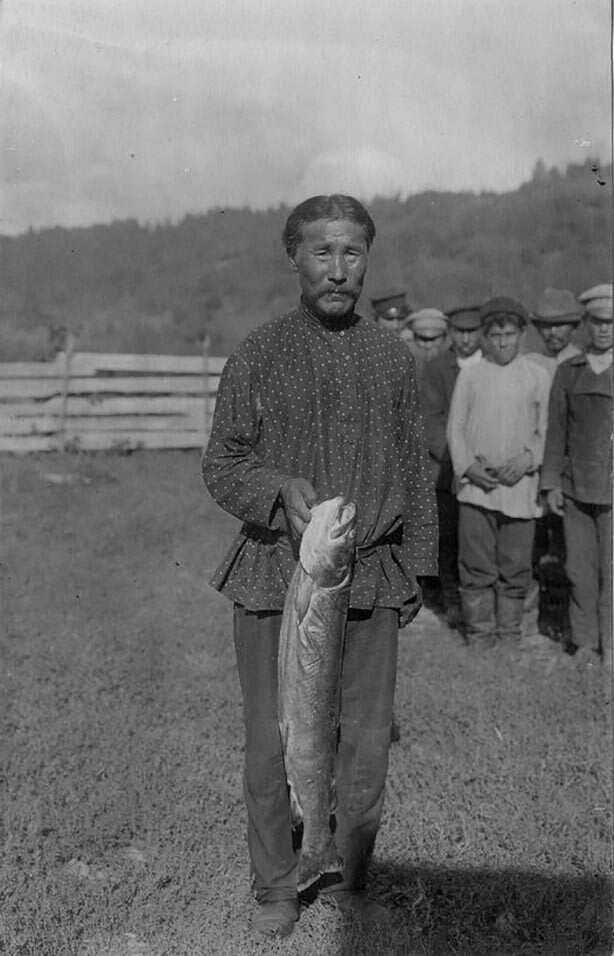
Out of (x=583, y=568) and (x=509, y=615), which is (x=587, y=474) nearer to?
(x=583, y=568)

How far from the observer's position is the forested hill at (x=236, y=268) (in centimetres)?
2064

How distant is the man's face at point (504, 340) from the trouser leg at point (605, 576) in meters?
1.31

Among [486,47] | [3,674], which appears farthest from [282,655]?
[3,674]

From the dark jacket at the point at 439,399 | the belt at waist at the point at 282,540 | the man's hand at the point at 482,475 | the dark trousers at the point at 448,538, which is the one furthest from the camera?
the dark trousers at the point at 448,538

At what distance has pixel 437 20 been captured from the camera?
14.9ft

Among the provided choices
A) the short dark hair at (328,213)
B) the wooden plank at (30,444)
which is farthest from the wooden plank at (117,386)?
the short dark hair at (328,213)

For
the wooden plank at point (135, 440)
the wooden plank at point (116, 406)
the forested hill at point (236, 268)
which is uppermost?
the forested hill at point (236, 268)

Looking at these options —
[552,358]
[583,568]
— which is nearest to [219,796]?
[583,568]

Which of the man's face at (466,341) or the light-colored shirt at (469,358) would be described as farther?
the man's face at (466,341)

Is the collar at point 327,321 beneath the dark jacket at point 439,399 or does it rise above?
above

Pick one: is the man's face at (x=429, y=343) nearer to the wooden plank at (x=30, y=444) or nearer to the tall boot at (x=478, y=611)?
the tall boot at (x=478, y=611)

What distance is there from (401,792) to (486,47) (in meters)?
3.50

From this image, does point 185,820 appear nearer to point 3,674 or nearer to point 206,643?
point 3,674

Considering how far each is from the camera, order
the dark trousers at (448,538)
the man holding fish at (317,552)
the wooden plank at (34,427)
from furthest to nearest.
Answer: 1. the wooden plank at (34,427)
2. the dark trousers at (448,538)
3. the man holding fish at (317,552)
